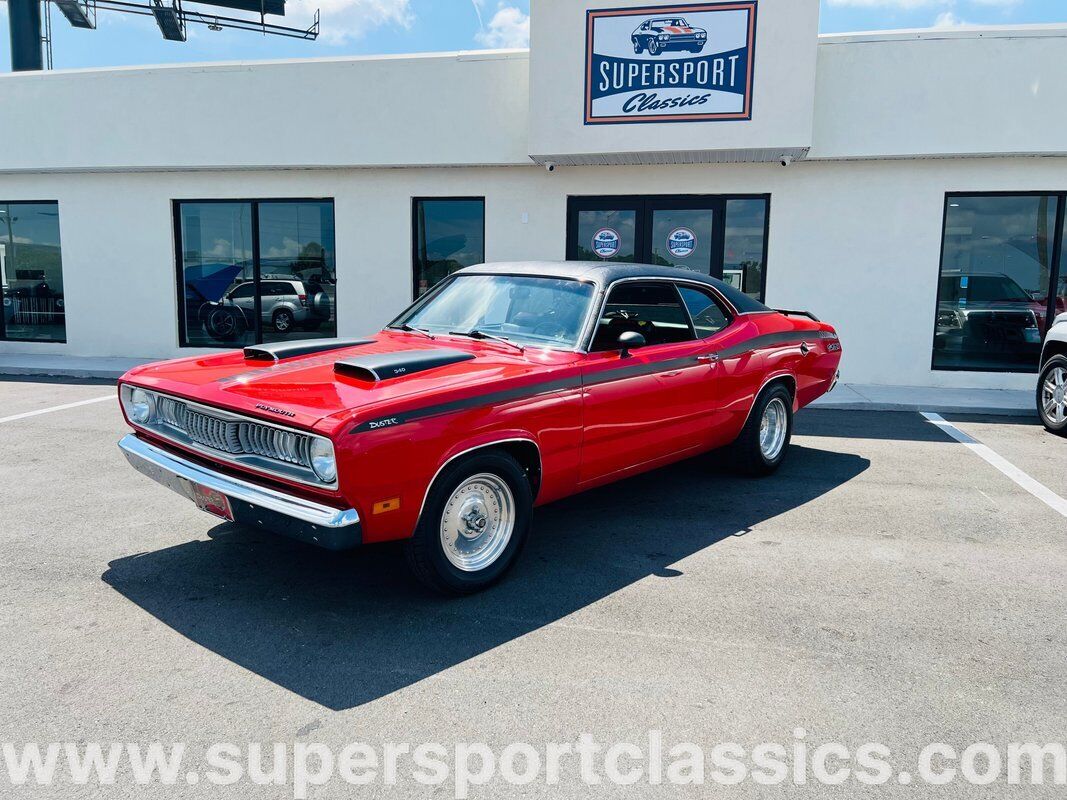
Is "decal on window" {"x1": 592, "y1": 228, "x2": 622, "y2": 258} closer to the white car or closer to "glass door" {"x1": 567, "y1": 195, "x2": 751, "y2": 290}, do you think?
"glass door" {"x1": 567, "y1": 195, "x2": 751, "y2": 290}

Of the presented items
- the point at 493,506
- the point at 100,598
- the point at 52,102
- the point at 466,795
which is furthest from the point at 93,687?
the point at 52,102

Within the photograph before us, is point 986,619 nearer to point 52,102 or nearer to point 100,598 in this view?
point 100,598

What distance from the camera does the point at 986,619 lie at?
3781mm

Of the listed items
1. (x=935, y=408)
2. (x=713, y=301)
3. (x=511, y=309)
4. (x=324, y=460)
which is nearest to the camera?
(x=324, y=460)

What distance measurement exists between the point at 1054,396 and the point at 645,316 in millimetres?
5477

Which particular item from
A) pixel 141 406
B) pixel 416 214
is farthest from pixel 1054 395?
pixel 416 214

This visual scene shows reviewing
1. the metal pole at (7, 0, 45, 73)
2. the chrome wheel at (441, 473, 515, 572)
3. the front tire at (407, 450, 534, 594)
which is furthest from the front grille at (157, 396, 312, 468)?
the metal pole at (7, 0, 45, 73)

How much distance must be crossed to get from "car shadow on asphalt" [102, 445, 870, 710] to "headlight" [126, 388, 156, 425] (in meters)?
0.78

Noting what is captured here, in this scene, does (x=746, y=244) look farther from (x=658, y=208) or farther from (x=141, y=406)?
(x=141, y=406)

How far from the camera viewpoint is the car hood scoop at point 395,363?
12.6ft

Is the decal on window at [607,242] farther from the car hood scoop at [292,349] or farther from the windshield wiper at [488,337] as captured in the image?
the car hood scoop at [292,349]

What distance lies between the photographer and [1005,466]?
678cm

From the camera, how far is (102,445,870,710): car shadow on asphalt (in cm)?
334

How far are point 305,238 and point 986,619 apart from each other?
11.0 metres
